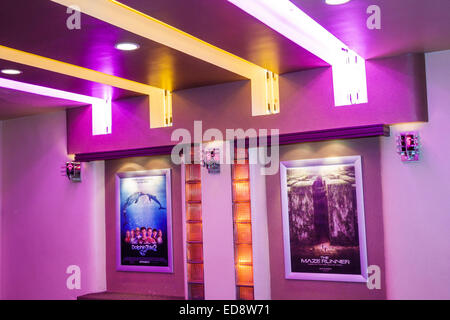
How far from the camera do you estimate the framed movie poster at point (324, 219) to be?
21.3 feet

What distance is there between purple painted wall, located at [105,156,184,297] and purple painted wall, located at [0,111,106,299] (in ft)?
0.44

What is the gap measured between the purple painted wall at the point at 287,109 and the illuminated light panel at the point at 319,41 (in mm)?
156

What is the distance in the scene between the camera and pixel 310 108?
6.65 metres

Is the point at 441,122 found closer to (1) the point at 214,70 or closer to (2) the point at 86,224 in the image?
(1) the point at 214,70

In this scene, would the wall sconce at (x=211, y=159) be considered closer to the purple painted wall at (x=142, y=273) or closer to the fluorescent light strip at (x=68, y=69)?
the purple painted wall at (x=142, y=273)

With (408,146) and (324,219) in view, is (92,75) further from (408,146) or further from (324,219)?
(408,146)

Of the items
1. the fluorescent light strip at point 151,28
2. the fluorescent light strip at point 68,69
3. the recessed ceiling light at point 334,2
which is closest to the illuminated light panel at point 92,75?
the fluorescent light strip at point 68,69

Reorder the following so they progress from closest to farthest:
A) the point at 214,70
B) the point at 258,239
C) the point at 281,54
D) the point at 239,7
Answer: the point at 239,7 < the point at 281,54 < the point at 214,70 < the point at 258,239

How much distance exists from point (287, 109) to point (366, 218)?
170cm

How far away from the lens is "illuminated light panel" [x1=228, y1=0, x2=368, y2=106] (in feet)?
15.5

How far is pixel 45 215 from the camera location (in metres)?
8.84

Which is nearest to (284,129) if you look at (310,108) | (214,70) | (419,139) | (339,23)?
(310,108)

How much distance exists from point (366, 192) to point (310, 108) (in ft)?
4.14

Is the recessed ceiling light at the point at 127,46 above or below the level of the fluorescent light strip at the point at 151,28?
below
